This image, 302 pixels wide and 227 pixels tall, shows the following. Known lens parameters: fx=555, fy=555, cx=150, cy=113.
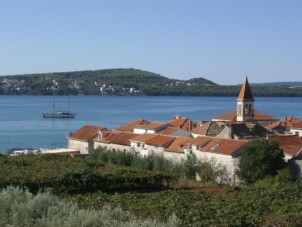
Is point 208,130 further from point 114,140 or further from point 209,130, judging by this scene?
point 114,140

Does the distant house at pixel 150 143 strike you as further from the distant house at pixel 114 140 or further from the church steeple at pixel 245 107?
the church steeple at pixel 245 107

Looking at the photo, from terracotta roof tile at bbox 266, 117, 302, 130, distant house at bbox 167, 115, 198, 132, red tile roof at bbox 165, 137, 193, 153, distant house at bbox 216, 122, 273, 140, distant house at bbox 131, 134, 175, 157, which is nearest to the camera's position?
red tile roof at bbox 165, 137, 193, 153

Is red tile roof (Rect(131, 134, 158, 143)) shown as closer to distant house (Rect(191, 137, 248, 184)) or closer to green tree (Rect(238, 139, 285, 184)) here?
distant house (Rect(191, 137, 248, 184))

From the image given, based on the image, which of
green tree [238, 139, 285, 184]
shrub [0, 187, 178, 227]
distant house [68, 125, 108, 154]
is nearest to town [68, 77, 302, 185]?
distant house [68, 125, 108, 154]

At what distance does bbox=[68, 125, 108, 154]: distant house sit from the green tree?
61.9 ft

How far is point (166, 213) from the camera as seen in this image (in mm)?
17859

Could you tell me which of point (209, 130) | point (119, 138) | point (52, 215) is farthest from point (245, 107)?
point (52, 215)

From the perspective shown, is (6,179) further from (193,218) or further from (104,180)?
(193,218)

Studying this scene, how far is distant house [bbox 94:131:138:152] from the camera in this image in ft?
155

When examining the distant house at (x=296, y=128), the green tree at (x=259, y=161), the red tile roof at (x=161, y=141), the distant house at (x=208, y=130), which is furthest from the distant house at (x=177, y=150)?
the distant house at (x=296, y=128)

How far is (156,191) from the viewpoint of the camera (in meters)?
28.9

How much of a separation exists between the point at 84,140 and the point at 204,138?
14150 millimetres

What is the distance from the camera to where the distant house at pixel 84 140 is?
2013 inches

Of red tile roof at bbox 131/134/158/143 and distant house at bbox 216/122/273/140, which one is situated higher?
distant house at bbox 216/122/273/140
